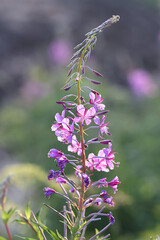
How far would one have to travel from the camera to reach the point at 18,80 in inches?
340

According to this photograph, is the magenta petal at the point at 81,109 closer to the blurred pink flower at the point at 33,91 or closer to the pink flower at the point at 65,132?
the pink flower at the point at 65,132

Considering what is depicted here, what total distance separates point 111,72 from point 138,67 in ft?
2.29

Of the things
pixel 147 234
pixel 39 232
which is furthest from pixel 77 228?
pixel 147 234

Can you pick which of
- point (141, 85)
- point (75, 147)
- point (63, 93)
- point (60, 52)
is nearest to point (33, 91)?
point (60, 52)

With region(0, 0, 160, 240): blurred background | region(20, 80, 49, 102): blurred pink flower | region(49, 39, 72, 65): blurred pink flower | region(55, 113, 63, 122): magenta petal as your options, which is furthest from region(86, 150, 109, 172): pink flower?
region(49, 39, 72, 65): blurred pink flower

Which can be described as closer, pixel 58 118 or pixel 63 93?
pixel 58 118

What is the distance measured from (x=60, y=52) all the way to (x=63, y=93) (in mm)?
3689

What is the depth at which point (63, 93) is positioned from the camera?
16.1ft

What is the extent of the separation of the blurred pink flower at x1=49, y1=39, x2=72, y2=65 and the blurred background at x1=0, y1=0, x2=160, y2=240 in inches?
0.9

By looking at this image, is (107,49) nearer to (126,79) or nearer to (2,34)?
(126,79)

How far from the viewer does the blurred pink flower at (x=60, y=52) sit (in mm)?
8266

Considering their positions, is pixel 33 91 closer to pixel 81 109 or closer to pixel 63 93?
pixel 63 93

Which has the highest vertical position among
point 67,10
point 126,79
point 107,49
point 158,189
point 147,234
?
point 67,10

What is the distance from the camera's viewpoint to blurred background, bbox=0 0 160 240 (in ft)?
12.7
